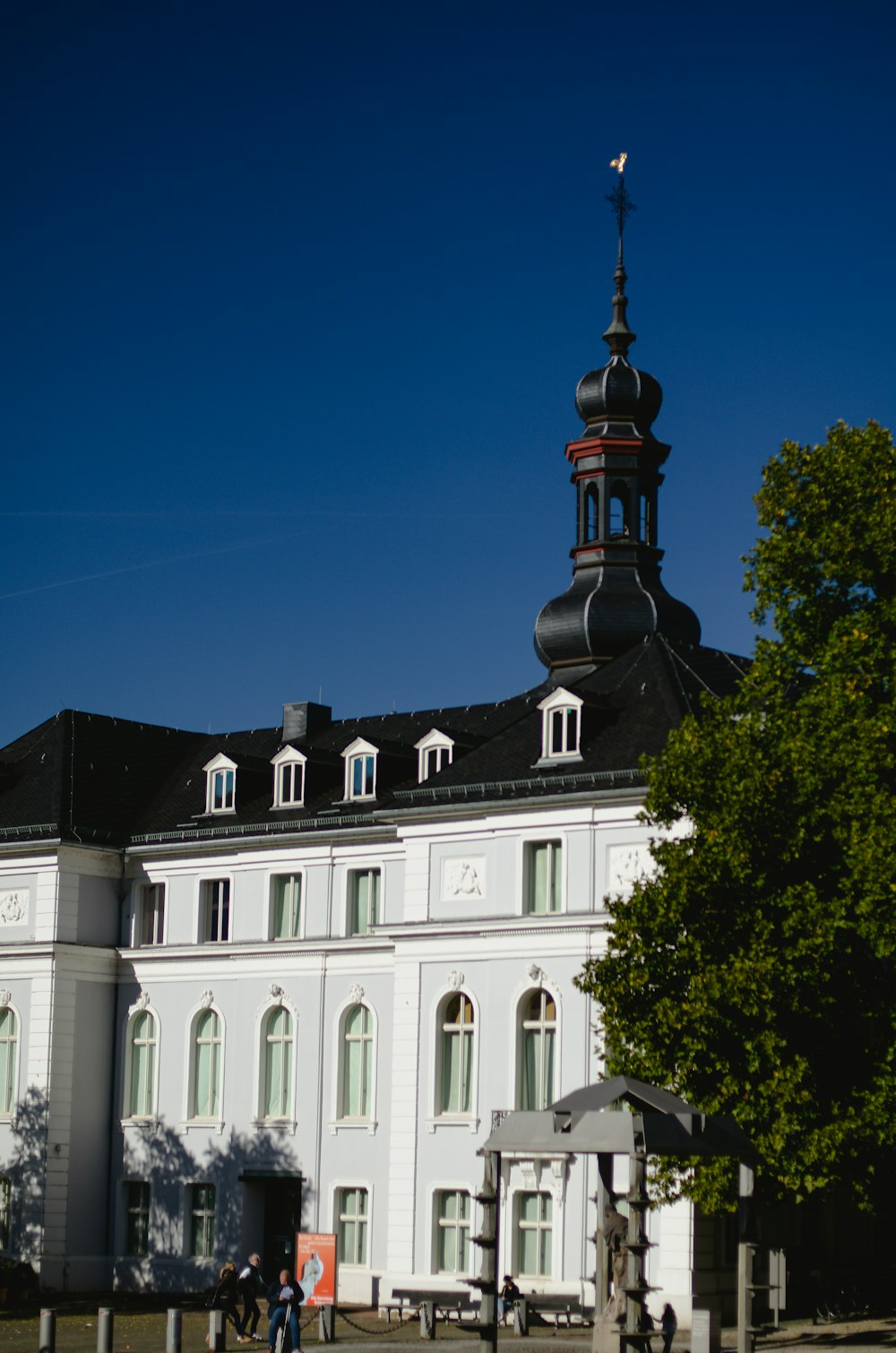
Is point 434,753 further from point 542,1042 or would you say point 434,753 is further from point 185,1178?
point 185,1178

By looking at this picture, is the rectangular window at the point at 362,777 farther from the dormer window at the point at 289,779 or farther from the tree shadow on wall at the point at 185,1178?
the tree shadow on wall at the point at 185,1178

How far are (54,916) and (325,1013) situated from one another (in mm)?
8555

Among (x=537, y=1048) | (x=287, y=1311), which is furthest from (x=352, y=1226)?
(x=287, y=1311)

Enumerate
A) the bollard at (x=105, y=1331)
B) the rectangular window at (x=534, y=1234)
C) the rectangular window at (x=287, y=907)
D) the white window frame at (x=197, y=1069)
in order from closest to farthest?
the bollard at (x=105, y=1331) < the rectangular window at (x=534, y=1234) < the rectangular window at (x=287, y=907) < the white window frame at (x=197, y=1069)

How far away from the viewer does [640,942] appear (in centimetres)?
4053

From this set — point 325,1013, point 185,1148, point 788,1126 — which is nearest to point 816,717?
point 788,1126

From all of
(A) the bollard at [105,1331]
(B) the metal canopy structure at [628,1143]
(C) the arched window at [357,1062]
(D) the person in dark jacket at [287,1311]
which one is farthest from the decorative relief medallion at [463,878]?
(B) the metal canopy structure at [628,1143]

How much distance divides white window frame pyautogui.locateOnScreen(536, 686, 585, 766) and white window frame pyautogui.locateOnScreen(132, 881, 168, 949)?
47.5 feet

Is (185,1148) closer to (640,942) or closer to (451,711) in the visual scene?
(451,711)

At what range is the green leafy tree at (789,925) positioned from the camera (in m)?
38.7

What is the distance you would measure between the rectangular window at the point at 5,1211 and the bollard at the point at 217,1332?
18375 millimetres

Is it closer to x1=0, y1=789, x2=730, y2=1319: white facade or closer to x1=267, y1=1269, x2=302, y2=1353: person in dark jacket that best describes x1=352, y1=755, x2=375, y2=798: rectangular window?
x1=0, y1=789, x2=730, y2=1319: white facade

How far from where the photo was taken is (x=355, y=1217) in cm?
5531

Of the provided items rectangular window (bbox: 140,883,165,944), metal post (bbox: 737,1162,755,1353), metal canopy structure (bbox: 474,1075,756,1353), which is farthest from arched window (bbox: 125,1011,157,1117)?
metal canopy structure (bbox: 474,1075,756,1353)
